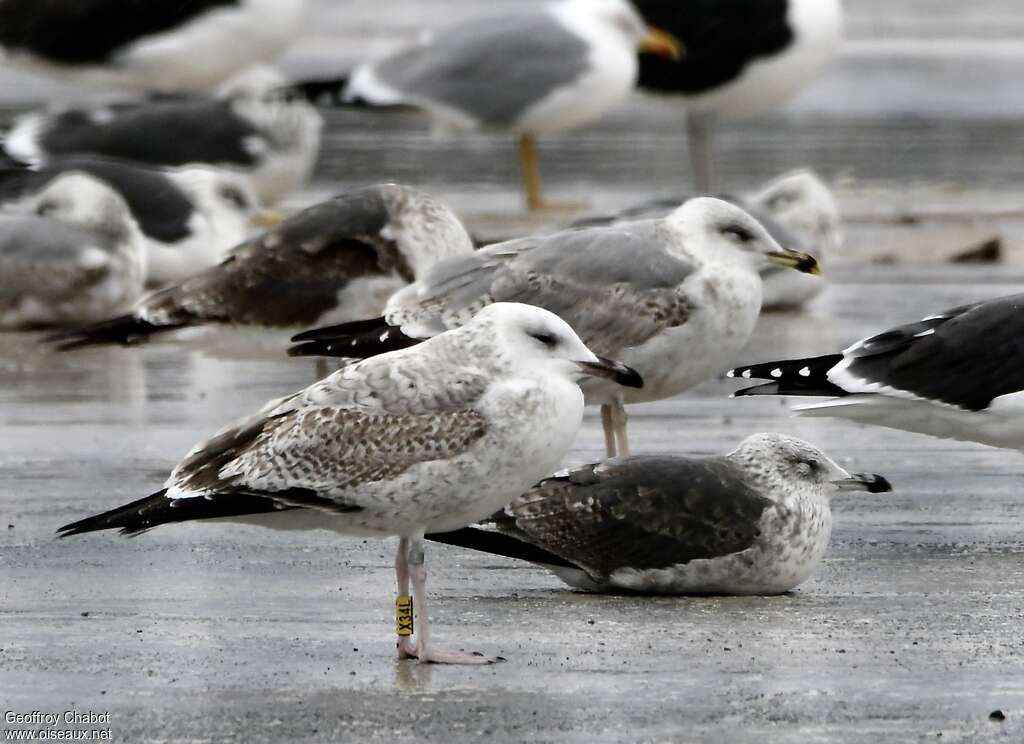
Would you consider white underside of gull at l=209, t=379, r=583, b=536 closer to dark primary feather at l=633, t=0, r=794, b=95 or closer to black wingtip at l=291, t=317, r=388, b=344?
black wingtip at l=291, t=317, r=388, b=344

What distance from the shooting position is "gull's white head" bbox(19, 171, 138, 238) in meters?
11.8

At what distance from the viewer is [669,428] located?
29.2 ft

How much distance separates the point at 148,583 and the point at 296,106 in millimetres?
10082

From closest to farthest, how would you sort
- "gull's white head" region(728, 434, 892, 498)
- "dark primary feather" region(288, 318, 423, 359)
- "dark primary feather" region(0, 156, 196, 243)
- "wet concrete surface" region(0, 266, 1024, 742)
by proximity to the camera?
"wet concrete surface" region(0, 266, 1024, 742)
"gull's white head" region(728, 434, 892, 498)
"dark primary feather" region(288, 318, 423, 359)
"dark primary feather" region(0, 156, 196, 243)

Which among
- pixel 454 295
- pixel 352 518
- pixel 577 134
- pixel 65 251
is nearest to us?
pixel 352 518

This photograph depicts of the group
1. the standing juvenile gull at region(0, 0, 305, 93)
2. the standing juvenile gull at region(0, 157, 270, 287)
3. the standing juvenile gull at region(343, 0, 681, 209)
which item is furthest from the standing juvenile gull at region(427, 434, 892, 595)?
the standing juvenile gull at region(0, 0, 305, 93)

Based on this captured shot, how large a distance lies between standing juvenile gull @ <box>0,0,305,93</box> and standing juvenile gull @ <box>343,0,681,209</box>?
258 centimetres

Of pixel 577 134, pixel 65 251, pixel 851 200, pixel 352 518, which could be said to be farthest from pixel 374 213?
pixel 577 134

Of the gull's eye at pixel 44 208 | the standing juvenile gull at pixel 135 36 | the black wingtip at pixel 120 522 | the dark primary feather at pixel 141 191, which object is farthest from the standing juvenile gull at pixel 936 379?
the standing juvenile gull at pixel 135 36

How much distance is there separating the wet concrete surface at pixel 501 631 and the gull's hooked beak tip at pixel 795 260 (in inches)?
31.7

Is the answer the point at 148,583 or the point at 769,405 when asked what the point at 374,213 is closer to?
the point at 769,405

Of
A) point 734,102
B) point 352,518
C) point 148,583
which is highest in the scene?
point 352,518

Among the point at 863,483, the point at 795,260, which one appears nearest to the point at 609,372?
the point at 863,483

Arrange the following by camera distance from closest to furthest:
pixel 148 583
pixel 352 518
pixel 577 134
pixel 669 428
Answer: pixel 352 518 < pixel 148 583 < pixel 669 428 < pixel 577 134
